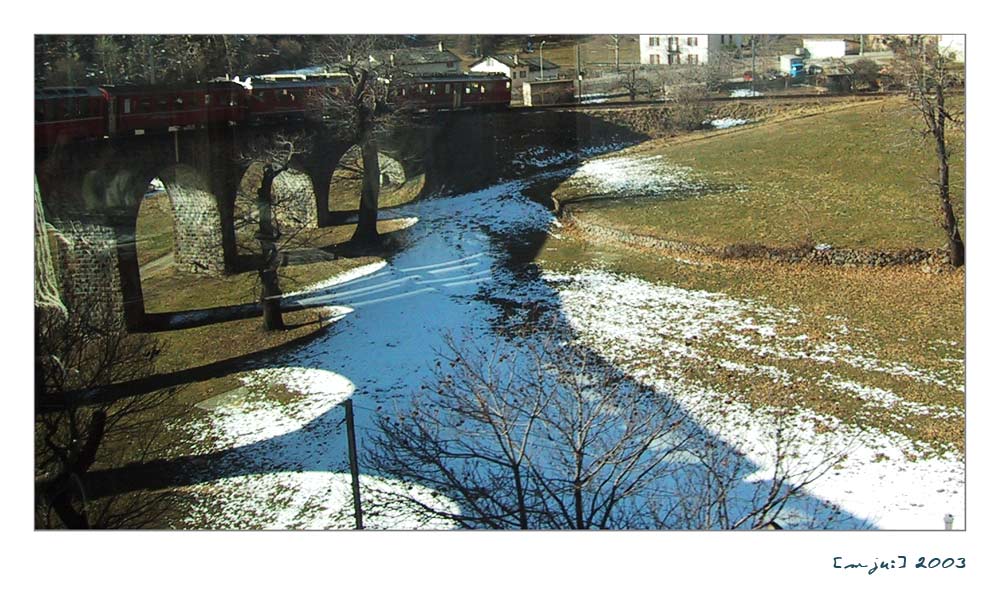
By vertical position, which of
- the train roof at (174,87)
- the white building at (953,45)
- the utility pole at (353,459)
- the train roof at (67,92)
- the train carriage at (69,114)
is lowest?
the utility pole at (353,459)

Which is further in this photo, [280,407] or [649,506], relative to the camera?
[280,407]

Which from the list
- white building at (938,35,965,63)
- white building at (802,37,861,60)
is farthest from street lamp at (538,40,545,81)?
white building at (938,35,965,63)

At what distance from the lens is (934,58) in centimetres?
727

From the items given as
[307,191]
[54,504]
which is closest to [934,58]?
[307,191]

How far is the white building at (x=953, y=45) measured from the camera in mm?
Answer: 6707

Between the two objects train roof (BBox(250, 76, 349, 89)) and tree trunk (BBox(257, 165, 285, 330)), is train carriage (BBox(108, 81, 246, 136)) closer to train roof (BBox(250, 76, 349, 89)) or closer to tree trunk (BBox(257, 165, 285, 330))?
train roof (BBox(250, 76, 349, 89))

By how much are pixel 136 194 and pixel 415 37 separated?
265 centimetres

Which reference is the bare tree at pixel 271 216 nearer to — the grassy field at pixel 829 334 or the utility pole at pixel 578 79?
the grassy field at pixel 829 334

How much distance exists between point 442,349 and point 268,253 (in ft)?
5.61

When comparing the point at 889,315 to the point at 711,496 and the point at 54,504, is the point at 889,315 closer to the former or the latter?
the point at 711,496

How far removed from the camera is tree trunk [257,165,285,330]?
25.7 feet

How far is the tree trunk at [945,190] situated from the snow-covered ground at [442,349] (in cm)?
110

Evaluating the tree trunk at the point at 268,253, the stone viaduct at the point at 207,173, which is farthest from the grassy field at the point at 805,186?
the tree trunk at the point at 268,253

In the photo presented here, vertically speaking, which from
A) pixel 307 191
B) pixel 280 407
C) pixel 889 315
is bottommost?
pixel 280 407
